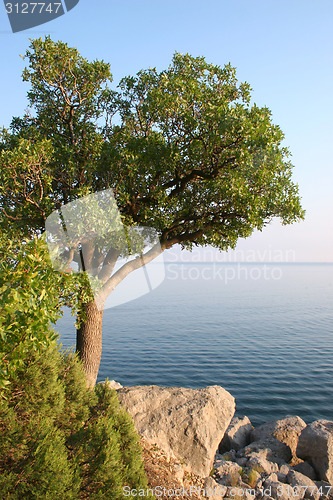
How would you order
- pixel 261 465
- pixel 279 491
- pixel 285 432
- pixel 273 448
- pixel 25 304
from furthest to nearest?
pixel 285 432
pixel 273 448
pixel 261 465
pixel 279 491
pixel 25 304

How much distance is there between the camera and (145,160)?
17.3 meters

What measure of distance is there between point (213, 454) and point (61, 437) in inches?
294

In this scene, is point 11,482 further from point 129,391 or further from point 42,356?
point 129,391

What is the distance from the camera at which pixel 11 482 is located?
7.52 metres

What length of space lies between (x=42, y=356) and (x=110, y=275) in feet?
30.1

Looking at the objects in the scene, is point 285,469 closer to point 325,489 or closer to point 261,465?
point 261,465

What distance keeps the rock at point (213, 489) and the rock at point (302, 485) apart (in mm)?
3015

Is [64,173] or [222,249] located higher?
[64,173]

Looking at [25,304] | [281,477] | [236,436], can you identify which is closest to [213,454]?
[281,477]

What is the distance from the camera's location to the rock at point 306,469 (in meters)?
15.5

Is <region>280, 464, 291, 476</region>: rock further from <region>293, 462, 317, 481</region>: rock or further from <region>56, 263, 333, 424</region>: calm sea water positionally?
<region>56, 263, 333, 424</region>: calm sea water

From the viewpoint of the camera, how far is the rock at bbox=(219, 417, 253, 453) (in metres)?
18.1

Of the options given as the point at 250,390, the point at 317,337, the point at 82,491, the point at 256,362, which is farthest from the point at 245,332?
the point at 82,491

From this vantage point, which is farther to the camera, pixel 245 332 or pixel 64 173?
pixel 245 332
